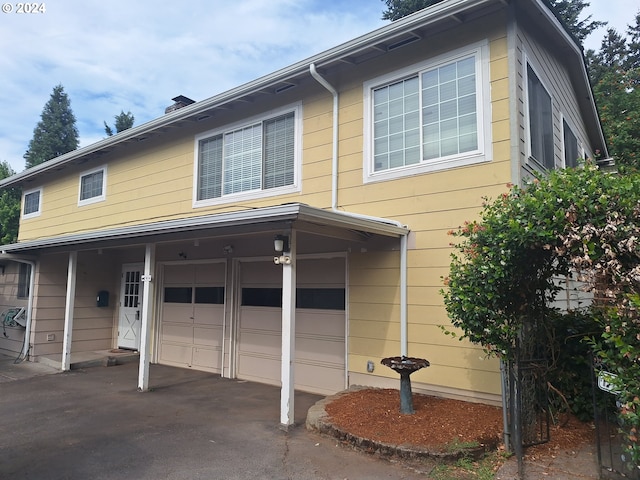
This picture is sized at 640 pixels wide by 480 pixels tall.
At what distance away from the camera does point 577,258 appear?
3150 millimetres

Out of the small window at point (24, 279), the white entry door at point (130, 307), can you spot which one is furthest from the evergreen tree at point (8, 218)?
the white entry door at point (130, 307)

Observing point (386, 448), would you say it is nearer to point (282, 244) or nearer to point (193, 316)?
point (282, 244)

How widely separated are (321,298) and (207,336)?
121 inches

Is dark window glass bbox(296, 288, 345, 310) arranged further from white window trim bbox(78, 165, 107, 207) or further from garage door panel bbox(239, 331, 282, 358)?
white window trim bbox(78, 165, 107, 207)

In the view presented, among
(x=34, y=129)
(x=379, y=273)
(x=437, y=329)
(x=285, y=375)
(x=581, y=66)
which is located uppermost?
(x=34, y=129)

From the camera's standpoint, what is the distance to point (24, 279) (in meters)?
11.1

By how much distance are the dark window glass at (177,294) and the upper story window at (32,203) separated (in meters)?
6.43

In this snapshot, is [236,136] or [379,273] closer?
[379,273]

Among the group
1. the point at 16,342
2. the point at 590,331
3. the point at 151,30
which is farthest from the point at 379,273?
the point at 16,342

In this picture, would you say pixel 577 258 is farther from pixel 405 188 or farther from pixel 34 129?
pixel 34 129

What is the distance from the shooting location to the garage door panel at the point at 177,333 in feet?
30.0

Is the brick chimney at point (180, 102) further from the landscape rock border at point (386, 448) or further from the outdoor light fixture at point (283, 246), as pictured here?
the landscape rock border at point (386, 448)

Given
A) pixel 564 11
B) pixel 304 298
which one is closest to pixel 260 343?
pixel 304 298

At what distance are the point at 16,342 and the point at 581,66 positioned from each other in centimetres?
1371
